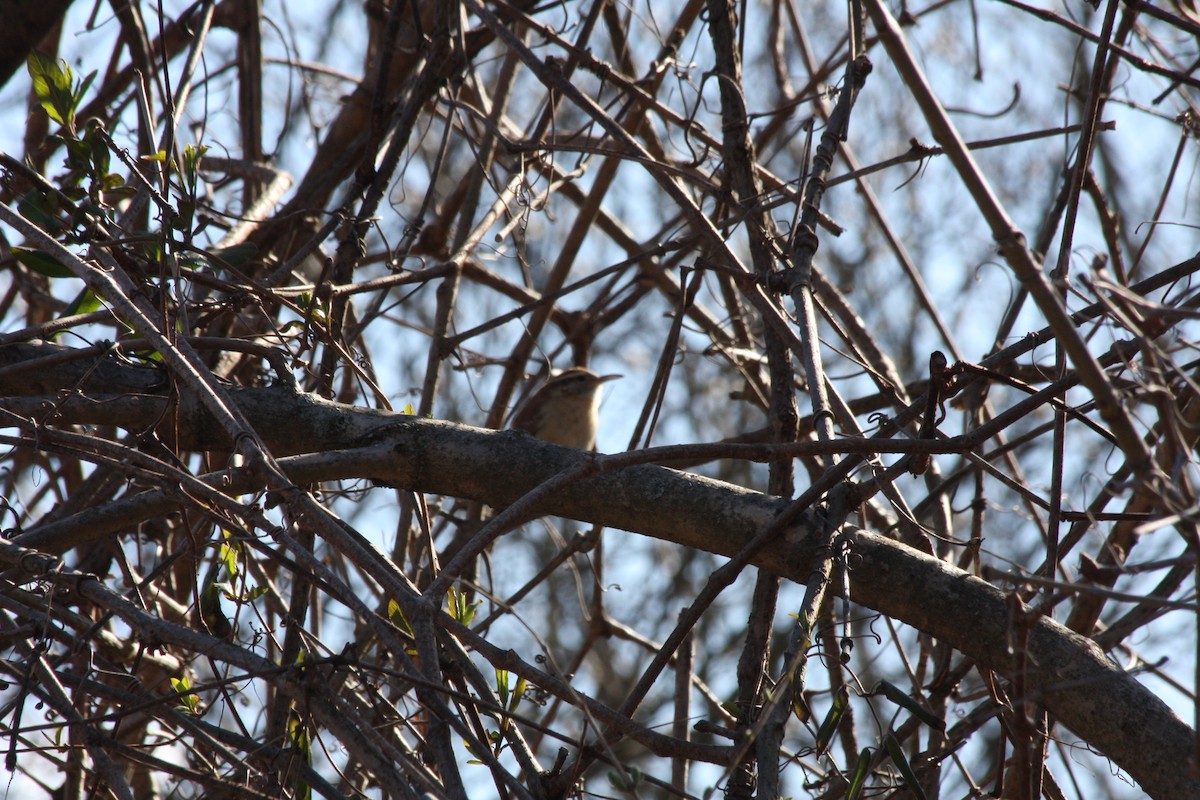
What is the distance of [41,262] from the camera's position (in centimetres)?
279

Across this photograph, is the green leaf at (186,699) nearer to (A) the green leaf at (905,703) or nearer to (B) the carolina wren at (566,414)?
(A) the green leaf at (905,703)

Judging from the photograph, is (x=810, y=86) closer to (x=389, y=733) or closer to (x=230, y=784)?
(x=389, y=733)

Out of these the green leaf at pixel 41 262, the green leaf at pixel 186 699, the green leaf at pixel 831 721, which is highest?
the green leaf at pixel 41 262

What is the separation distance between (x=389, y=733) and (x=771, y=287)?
150 centimetres

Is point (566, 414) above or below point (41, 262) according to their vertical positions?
above

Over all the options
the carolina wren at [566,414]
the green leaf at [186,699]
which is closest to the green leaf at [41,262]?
the green leaf at [186,699]

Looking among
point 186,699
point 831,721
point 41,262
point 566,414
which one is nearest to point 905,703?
point 831,721

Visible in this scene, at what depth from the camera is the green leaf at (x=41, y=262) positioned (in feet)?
8.96

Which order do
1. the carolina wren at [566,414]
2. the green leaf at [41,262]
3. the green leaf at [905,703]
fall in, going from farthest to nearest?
the carolina wren at [566,414], the green leaf at [41,262], the green leaf at [905,703]

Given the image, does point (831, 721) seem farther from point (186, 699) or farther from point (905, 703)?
point (186, 699)

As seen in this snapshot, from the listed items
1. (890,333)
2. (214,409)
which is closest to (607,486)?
(214,409)

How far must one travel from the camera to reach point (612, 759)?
1.71 meters

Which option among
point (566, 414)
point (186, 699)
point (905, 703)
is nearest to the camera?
point (905, 703)

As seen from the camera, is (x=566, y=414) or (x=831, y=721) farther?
(x=566, y=414)
